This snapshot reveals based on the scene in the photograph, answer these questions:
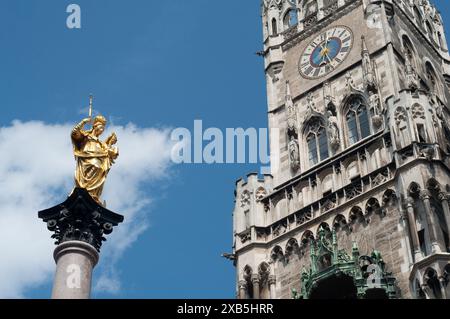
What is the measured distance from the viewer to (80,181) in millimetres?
26562

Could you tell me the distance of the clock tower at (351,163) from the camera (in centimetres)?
3509

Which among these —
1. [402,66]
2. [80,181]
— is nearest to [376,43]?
[402,66]

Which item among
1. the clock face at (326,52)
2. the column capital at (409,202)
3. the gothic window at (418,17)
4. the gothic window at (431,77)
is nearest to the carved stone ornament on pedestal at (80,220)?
the column capital at (409,202)

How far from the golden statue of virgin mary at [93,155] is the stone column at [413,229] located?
12100mm

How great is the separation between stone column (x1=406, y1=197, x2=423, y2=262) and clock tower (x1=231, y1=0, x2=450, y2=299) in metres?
0.05

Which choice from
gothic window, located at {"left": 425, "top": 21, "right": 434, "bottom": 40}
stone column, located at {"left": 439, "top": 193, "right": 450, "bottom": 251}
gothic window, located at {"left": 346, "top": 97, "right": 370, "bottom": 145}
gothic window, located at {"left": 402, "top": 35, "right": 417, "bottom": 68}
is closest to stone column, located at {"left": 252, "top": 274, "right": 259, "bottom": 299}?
gothic window, located at {"left": 346, "top": 97, "right": 370, "bottom": 145}

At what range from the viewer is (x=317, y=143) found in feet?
145

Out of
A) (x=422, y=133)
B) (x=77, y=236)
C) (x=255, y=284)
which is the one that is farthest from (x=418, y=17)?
(x=77, y=236)

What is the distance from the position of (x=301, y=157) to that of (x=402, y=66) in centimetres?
647

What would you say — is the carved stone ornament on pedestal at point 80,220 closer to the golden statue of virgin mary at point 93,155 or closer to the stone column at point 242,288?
the golden statue of virgin mary at point 93,155

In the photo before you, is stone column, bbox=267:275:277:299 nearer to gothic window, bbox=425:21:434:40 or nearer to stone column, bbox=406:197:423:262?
stone column, bbox=406:197:423:262
